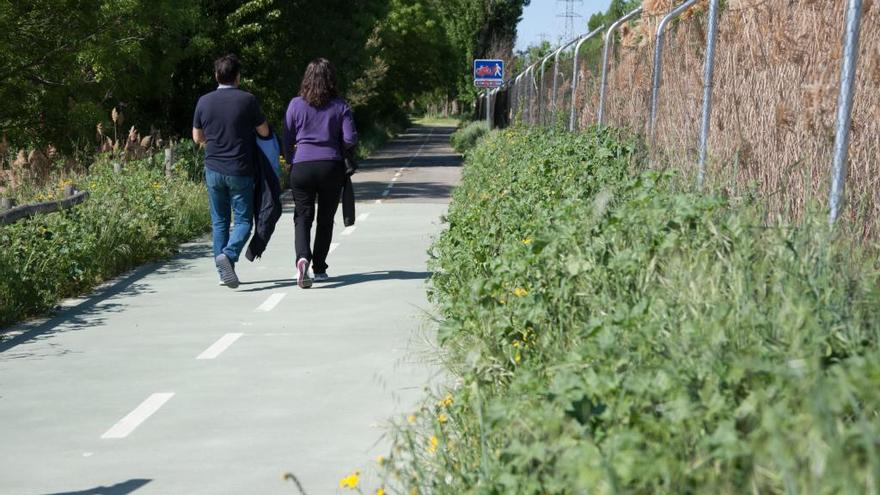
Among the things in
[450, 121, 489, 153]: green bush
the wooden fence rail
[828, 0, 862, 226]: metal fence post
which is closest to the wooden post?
the wooden fence rail

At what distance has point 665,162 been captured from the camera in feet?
32.4

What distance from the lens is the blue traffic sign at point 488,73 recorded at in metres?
43.3

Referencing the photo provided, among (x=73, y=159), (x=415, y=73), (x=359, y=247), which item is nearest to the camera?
(x=359, y=247)

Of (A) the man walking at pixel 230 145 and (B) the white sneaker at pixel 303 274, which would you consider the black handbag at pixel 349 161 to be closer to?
(A) the man walking at pixel 230 145

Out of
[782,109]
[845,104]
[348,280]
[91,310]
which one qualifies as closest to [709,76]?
[782,109]

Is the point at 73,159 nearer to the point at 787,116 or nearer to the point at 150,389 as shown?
the point at 150,389

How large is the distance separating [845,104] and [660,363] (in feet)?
8.49

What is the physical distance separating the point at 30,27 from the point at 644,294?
17.5 m

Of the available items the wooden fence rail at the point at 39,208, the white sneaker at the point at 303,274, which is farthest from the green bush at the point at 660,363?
the wooden fence rail at the point at 39,208

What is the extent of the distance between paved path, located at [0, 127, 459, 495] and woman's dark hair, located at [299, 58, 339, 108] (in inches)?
65.2

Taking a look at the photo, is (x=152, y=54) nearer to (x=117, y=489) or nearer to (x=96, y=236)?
(x=96, y=236)

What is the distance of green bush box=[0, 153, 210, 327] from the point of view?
10.1 m

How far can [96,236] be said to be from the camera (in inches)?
492

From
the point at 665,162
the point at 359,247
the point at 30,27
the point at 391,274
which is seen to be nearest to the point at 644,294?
the point at 665,162
